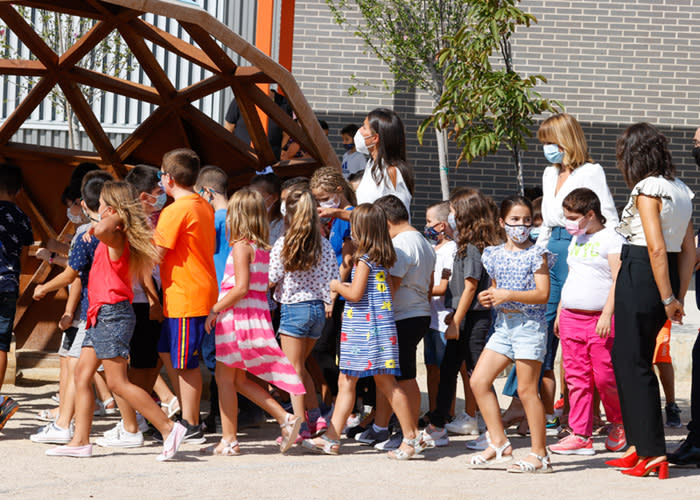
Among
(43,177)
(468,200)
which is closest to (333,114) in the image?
(43,177)

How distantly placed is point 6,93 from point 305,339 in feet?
31.1

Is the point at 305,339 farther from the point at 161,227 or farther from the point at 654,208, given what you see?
the point at 654,208

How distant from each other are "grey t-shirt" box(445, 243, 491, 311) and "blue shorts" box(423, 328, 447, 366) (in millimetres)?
231

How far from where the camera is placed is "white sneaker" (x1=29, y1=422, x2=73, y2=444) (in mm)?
5980

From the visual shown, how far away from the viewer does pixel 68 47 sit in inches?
514

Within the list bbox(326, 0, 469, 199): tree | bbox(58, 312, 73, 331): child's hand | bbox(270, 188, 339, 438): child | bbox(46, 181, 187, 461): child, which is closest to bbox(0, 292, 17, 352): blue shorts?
bbox(58, 312, 73, 331): child's hand

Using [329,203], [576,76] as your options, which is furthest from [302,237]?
[576,76]

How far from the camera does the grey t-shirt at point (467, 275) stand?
255 inches

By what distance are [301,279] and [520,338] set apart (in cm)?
141

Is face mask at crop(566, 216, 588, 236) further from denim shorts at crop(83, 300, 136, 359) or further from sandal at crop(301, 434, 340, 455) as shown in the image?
denim shorts at crop(83, 300, 136, 359)

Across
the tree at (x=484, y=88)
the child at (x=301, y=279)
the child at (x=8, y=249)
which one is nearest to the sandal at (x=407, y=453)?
the child at (x=301, y=279)

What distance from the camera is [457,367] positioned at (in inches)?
261

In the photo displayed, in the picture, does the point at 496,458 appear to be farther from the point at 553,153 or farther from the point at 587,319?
the point at 553,153

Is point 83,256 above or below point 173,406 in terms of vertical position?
above
